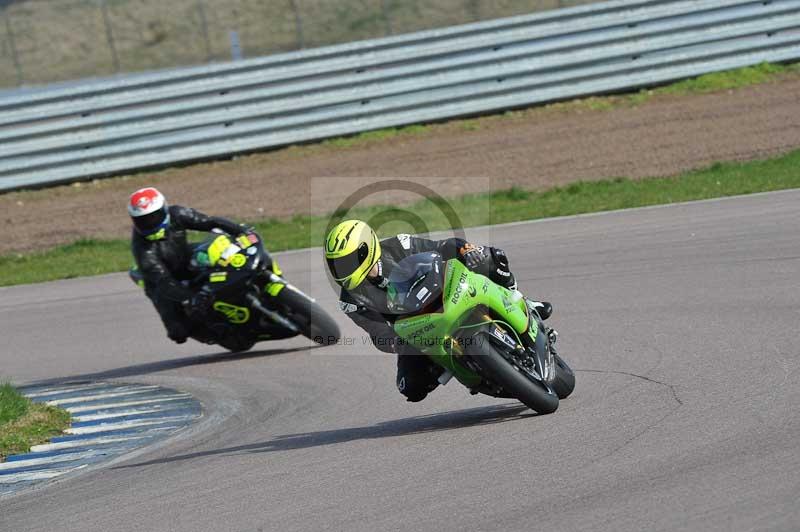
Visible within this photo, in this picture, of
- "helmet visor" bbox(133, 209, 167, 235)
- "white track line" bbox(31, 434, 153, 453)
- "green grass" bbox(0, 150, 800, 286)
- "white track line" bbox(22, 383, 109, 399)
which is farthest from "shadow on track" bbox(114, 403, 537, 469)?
"green grass" bbox(0, 150, 800, 286)

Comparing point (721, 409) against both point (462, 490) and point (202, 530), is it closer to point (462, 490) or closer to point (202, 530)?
point (462, 490)

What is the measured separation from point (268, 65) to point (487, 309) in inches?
579

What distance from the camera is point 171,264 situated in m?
11.4

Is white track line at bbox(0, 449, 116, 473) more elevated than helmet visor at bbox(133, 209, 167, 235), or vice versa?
helmet visor at bbox(133, 209, 167, 235)

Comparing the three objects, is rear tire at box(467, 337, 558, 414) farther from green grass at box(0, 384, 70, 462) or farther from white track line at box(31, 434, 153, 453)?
green grass at box(0, 384, 70, 462)

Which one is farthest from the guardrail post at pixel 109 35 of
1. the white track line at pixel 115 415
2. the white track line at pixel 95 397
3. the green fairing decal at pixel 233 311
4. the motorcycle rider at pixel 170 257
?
the white track line at pixel 115 415

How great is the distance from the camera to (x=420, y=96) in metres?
21.1

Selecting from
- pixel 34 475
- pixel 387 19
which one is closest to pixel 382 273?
pixel 34 475

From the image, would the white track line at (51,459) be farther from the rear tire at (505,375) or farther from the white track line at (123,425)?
the rear tire at (505,375)

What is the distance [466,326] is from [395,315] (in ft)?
1.31

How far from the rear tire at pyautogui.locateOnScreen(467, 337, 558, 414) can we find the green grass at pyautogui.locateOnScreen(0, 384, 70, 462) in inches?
138

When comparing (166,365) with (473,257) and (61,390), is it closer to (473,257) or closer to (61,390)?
(61,390)

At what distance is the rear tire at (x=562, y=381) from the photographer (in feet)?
23.8

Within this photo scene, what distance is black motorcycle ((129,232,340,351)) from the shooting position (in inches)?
434
